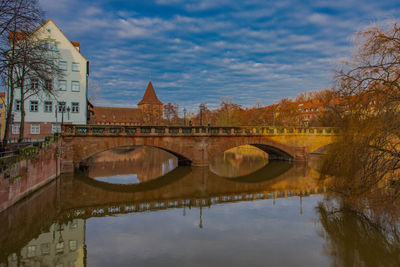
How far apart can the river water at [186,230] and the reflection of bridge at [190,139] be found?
14.6ft

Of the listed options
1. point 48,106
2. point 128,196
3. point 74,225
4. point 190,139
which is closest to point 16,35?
point 74,225

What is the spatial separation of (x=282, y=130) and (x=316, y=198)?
55.4 feet

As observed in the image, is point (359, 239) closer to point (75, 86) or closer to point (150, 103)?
point (75, 86)

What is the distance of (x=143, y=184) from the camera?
68.7ft

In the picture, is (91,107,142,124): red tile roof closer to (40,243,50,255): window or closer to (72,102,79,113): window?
(72,102,79,113): window

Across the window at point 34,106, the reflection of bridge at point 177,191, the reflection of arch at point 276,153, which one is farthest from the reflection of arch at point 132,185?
the reflection of arch at point 276,153

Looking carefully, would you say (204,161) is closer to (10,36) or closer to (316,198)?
(316,198)

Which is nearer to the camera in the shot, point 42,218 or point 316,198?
point 42,218

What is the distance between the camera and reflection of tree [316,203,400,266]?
27.7ft

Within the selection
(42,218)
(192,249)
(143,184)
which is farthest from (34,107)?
(192,249)

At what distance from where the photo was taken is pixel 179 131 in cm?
2636

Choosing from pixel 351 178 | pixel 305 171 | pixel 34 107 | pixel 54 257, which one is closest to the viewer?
pixel 54 257

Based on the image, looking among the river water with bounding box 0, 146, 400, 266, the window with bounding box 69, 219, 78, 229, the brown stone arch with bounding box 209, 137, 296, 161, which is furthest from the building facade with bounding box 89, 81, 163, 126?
the window with bounding box 69, 219, 78, 229

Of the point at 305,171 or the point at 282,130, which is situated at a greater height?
the point at 282,130
